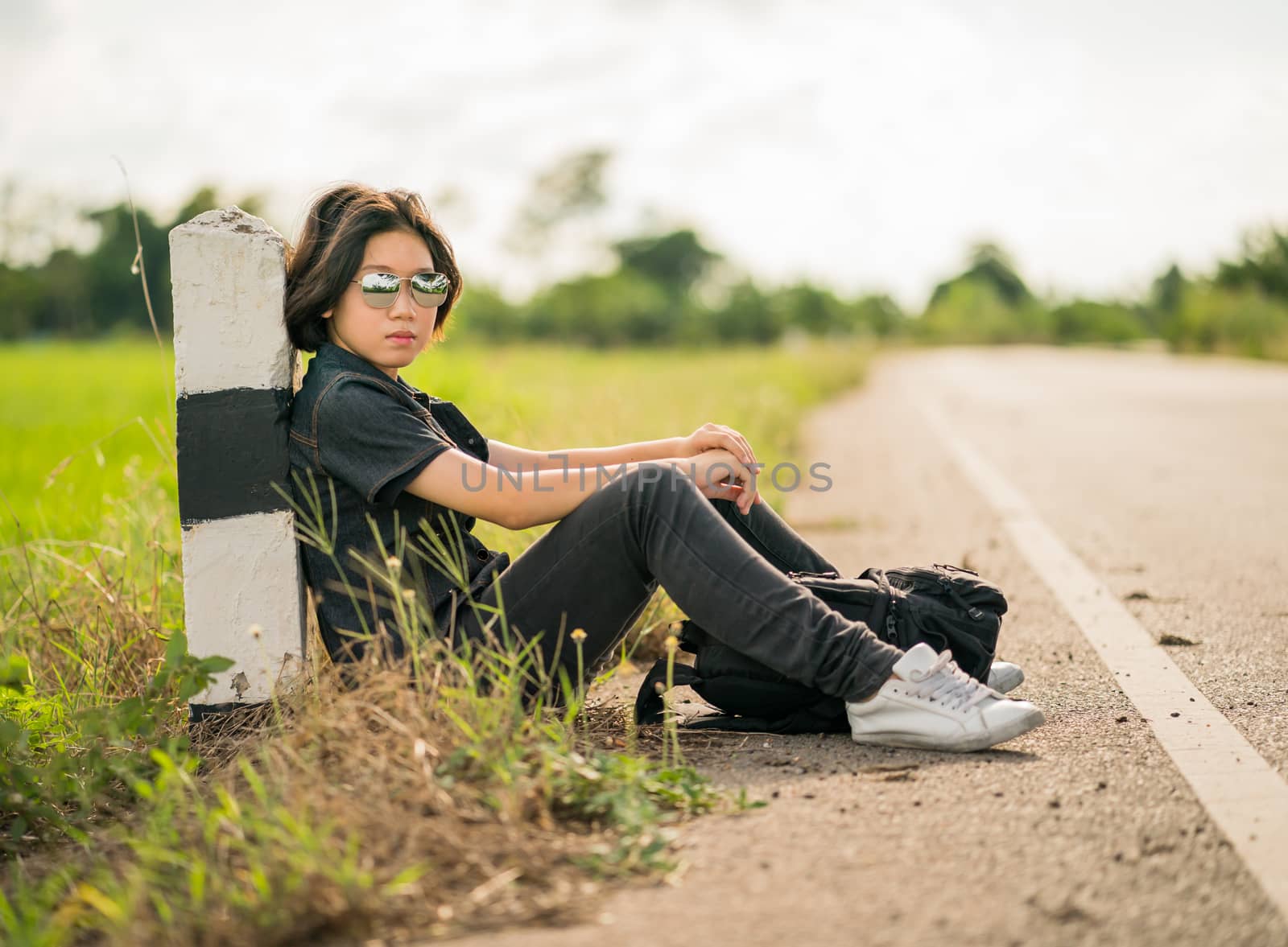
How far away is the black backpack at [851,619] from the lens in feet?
9.20

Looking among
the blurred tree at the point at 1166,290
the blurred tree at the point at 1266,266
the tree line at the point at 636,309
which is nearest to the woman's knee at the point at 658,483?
the blurred tree at the point at 1266,266

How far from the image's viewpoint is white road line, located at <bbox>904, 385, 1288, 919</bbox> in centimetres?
207

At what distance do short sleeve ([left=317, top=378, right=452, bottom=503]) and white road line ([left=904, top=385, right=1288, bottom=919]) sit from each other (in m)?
1.84

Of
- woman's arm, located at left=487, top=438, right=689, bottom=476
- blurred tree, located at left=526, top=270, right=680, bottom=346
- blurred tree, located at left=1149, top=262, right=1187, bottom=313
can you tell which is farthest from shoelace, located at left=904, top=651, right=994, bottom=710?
blurred tree, located at left=1149, top=262, right=1187, bottom=313

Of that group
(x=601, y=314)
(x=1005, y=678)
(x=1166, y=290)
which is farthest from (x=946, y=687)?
(x=1166, y=290)

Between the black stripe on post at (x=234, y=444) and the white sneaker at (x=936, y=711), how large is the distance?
5.08 ft

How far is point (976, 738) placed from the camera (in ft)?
8.52

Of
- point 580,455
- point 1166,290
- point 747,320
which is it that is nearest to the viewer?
point 580,455

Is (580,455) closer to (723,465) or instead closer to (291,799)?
(723,465)

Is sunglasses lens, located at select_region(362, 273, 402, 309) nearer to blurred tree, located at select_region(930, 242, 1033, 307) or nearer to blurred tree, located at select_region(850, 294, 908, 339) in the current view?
blurred tree, located at select_region(850, 294, 908, 339)

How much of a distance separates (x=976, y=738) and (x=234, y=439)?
6.33 ft

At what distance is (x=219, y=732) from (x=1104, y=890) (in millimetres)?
2113

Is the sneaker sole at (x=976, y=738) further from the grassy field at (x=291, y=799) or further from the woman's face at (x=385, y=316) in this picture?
the woman's face at (x=385, y=316)

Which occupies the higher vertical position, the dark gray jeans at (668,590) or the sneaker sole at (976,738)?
the dark gray jeans at (668,590)
